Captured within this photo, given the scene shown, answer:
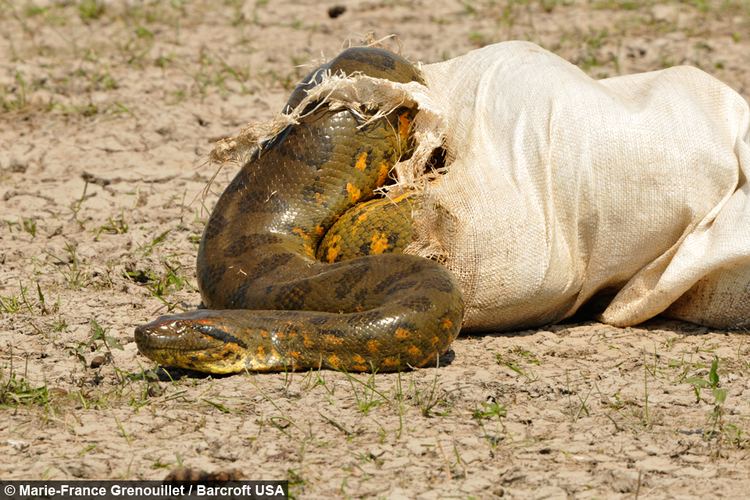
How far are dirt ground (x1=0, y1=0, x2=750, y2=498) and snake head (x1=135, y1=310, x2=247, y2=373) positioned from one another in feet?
0.25

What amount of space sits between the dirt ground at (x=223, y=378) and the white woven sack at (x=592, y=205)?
0.20 meters

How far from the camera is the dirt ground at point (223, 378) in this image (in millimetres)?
4371

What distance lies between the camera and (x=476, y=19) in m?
10.3

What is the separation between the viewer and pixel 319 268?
5.61 metres

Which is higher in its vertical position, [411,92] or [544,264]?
[411,92]

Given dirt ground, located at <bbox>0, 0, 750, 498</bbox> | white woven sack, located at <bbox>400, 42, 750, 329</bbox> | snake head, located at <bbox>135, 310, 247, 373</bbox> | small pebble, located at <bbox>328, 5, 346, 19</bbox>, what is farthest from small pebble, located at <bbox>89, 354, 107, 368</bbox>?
small pebble, located at <bbox>328, 5, 346, 19</bbox>

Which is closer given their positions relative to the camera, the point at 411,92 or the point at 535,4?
the point at 411,92

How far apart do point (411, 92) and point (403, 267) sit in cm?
91

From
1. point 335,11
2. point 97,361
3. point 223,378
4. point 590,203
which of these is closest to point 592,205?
point 590,203

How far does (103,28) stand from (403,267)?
17.6ft

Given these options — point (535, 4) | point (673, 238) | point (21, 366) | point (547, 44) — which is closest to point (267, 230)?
point (21, 366)

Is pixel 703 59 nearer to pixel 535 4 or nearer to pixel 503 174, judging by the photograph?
pixel 535 4

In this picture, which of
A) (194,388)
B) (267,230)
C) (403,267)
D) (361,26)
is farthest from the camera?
(361,26)

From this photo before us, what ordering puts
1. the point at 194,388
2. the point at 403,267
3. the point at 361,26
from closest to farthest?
the point at 194,388, the point at 403,267, the point at 361,26
